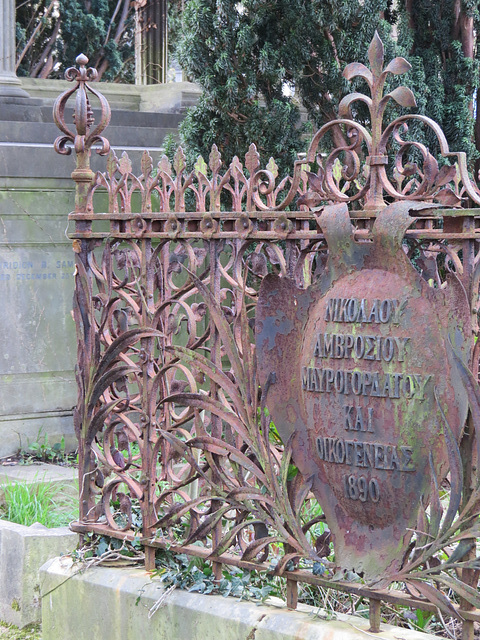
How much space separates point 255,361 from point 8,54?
7.86 metres

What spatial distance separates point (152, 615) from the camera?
12.5ft

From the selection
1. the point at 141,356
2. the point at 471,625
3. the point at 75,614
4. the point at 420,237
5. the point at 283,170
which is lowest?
the point at 75,614

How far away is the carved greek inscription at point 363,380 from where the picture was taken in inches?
123

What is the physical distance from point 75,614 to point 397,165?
2.34 meters

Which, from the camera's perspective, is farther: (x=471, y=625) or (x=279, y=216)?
(x=279, y=216)

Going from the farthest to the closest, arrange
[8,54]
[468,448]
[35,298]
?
1. [8,54]
2. [35,298]
3. [468,448]

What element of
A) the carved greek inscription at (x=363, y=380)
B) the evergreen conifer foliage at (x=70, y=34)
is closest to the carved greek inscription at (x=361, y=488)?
the carved greek inscription at (x=363, y=380)

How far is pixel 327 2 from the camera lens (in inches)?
278

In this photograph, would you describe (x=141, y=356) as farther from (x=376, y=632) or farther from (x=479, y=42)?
(x=479, y=42)

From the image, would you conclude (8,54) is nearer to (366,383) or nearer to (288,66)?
(288,66)

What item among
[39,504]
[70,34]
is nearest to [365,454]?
[39,504]

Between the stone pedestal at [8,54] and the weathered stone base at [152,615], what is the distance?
7.07m

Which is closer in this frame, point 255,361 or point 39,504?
point 255,361

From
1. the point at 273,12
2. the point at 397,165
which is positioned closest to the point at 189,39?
the point at 273,12
